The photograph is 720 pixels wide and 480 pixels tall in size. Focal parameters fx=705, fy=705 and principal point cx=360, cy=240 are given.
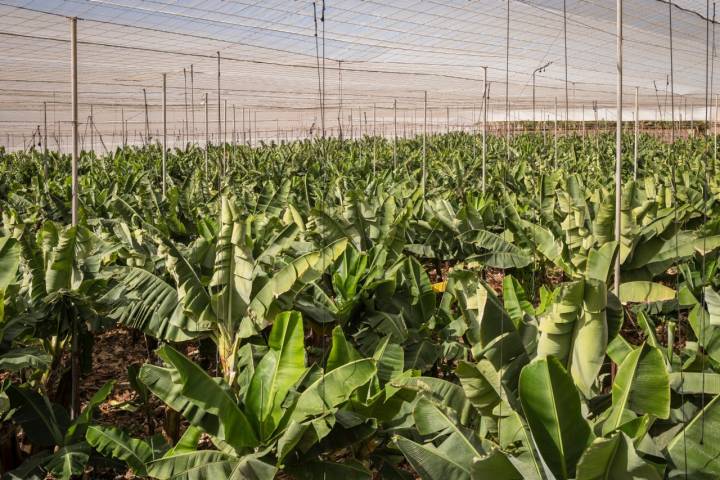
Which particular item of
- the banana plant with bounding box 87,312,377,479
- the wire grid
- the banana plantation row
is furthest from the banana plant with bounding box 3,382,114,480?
the wire grid

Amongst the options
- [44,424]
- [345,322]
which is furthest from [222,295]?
[44,424]

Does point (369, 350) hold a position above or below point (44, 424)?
above

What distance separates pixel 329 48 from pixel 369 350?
1220 centimetres

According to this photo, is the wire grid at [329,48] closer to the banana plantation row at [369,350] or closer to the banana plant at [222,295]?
the banana plantation row at [369,350]

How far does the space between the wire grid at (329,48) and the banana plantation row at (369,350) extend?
3289 millimetres

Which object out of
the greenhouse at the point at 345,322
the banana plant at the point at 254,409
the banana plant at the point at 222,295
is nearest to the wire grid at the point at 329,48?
the greenhouse at the point at 345,322

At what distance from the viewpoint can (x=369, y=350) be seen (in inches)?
253

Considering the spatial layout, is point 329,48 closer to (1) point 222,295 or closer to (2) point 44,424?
(1) point 222,295

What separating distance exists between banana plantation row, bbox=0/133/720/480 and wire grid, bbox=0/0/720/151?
3.29 m

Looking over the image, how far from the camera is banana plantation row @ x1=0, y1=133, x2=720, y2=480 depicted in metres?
3.90

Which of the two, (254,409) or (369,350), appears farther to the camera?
(369,350)

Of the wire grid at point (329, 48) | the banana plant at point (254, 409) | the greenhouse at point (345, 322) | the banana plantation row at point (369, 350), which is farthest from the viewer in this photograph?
the wire grid at point (329, 48)

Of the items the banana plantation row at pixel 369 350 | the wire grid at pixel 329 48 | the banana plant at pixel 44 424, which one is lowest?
the banana plant at pixel 44 424

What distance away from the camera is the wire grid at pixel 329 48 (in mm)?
13266
